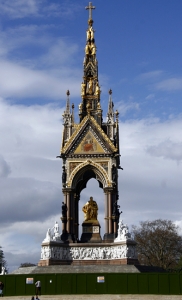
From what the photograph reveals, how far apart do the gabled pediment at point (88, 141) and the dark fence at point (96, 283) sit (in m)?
11.7

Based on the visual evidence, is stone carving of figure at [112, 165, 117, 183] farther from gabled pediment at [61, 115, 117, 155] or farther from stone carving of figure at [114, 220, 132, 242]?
stone carving of figure at [114, 220, 132, 242]

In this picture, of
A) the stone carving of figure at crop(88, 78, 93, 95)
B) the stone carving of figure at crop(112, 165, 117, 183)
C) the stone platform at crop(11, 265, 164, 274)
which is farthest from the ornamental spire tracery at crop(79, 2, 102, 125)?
the stone platform at crop(11, 265, 164, 274)

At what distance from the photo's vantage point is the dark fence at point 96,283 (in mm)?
37281

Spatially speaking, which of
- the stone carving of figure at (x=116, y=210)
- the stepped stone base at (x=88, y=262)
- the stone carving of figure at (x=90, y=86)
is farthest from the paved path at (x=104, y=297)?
the stone carving of figure at (x=90, y=86)

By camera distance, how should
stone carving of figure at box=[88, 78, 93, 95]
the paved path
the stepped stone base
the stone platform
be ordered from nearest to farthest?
the paved path < the stone platform < the stepped stone base < stone carving of figure at box=[88, 78, 93, 95]

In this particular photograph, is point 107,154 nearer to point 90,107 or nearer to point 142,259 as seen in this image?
point 90,107

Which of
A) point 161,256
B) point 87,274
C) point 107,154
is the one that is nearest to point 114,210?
point 107,154

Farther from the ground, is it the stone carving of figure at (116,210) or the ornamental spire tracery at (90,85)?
the ornamental spire tracery at (90,85)

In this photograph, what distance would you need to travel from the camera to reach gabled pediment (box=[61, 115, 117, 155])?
46.3 m

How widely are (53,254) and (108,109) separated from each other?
518 inches

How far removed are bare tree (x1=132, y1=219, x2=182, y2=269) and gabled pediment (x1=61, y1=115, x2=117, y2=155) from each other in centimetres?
2381

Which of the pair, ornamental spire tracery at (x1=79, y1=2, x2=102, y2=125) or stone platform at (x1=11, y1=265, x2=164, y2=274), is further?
ornamental spire tracery at (x1=79, y1=2, x2=102, y2=125)

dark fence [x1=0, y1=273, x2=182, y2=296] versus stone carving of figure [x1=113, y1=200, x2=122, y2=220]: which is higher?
stone carving of figure [x1=113, y1=200, x2=122, y2=220]

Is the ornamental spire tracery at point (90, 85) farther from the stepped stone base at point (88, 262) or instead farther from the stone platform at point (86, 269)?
the stone platform at point (86, 269)
